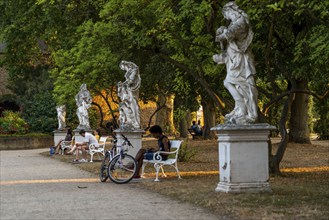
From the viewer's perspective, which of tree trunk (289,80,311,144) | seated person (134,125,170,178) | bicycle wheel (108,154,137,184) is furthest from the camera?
tree trunk (289,80,311,144)

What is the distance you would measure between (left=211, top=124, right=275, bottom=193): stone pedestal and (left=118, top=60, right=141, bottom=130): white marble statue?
7.30 metres

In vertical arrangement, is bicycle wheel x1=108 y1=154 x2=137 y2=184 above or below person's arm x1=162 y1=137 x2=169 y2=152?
below

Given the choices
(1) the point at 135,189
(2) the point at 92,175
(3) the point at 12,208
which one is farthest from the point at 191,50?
(3) the point at 12,208

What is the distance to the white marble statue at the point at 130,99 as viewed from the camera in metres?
19.1

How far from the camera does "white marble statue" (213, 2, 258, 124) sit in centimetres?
1228

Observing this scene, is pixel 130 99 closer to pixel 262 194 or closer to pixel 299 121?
pixel 262 194

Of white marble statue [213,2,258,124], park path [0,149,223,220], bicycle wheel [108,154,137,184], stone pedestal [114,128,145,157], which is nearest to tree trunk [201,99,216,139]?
stone pedestal [114,128,145,157]

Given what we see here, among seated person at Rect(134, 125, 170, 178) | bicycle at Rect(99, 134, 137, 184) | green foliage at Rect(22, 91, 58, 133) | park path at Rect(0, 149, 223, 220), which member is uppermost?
green foliage at Rect(22, 91, 58, 133)

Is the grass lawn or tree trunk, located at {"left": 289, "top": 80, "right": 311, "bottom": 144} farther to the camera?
tree trunk, located at {"left": 289, "top": 80, "right": 311, "bottom": 144}

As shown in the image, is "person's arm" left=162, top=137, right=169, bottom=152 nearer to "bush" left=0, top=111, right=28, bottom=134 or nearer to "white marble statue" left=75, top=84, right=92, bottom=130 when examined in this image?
"white marble statue" left=75, top=84, right=92, bottom=130

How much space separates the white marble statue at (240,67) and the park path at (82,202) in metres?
2.06

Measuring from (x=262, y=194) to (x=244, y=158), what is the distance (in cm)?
75

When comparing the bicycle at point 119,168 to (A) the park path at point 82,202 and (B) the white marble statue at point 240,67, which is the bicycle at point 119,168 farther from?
(B) the white marble statue at point 240,67

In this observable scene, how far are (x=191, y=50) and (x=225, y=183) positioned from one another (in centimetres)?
661
